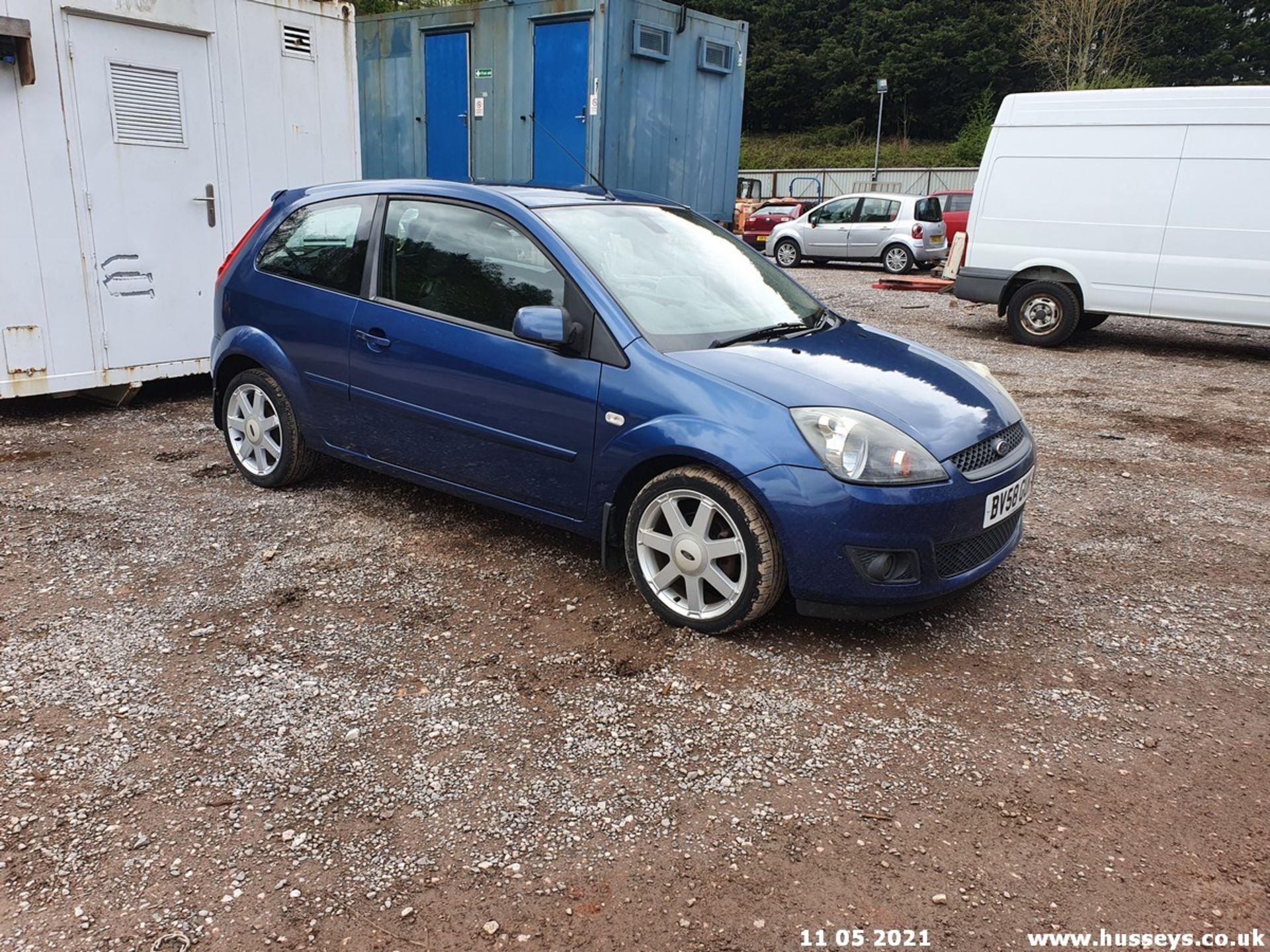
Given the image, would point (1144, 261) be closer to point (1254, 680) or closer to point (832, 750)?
point (1254, 680)

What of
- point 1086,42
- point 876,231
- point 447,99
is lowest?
point 876,231

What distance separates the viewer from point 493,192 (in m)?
4.25

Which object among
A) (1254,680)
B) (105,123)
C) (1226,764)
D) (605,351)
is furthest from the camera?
(105,123)

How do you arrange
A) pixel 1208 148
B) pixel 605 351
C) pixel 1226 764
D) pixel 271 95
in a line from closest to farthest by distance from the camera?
pixel 1226 764
pixel 605 351
pixel 271 95
pixel 1208 148

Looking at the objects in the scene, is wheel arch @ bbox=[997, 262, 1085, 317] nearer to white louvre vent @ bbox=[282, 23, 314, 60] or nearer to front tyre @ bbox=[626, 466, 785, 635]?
white louvre vent @ bbox=[282, 23, 314, 60]

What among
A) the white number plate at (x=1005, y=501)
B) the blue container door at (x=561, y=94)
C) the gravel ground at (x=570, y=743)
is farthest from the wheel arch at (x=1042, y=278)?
the white number plate at (x=1005, y=501)

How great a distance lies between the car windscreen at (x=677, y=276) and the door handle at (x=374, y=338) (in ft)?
3.04

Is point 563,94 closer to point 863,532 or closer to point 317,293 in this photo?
point 317,293

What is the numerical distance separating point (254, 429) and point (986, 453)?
364 centimetres

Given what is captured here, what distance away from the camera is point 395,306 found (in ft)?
14.4

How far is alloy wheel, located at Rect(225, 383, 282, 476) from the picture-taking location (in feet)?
16.6

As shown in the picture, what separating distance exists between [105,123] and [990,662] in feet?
20.7

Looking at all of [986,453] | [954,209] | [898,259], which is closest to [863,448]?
[986,453]

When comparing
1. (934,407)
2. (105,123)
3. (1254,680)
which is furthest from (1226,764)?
(105,123)
